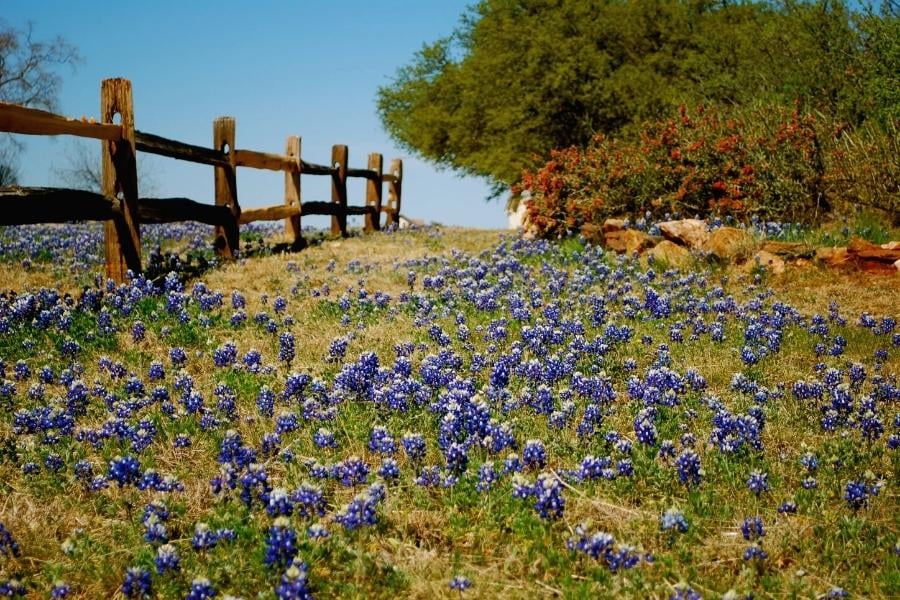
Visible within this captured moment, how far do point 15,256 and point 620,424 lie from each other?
37.7 feet

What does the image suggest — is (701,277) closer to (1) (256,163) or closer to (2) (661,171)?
(2) (661,171)

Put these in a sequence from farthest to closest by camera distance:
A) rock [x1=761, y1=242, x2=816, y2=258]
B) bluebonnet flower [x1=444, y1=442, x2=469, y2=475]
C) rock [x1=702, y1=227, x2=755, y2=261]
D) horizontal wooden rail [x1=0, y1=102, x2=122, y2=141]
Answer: rock [x1=702, y1=227, x2=755, y2=261], rock [x1=761, y1=242, x2=816, y2=258], horizontal wooden rail [x1=0, y1=102, x2=122, y2=141], bluebonnet flower [x1=444, y1=442, x2=469, y2=475]

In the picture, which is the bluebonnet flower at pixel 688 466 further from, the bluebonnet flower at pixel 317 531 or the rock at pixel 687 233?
the rock at pixel 687 233

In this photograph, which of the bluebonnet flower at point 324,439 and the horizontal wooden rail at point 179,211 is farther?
the horizontal wooden rail at point 179,211

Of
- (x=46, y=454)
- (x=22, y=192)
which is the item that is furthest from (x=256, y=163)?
(x=46, y=454)

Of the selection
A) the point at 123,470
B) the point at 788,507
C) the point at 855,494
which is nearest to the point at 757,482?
the point at 788,507

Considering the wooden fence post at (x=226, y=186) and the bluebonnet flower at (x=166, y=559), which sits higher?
the wooden fence post at (x=226, y=186)

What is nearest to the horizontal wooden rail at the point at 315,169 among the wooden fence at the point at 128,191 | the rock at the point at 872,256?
the wooden fence at the point at 128,191

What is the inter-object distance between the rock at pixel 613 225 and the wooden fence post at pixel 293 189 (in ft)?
22.8

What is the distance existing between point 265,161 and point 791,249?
33.6ft

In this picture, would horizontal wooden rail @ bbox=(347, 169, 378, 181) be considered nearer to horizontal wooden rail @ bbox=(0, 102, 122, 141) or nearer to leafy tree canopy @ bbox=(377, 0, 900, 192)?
leafy tree canopy @ bbox=(377, 0, 900, 192)

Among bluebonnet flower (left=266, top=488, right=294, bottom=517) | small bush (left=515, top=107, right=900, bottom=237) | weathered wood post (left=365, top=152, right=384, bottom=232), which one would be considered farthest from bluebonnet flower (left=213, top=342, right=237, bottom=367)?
weathered wood post (left=365, top=152, right=384, bottom=232)

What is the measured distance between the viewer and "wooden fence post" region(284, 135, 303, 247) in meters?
17.2

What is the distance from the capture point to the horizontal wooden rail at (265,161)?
14.6 meters
